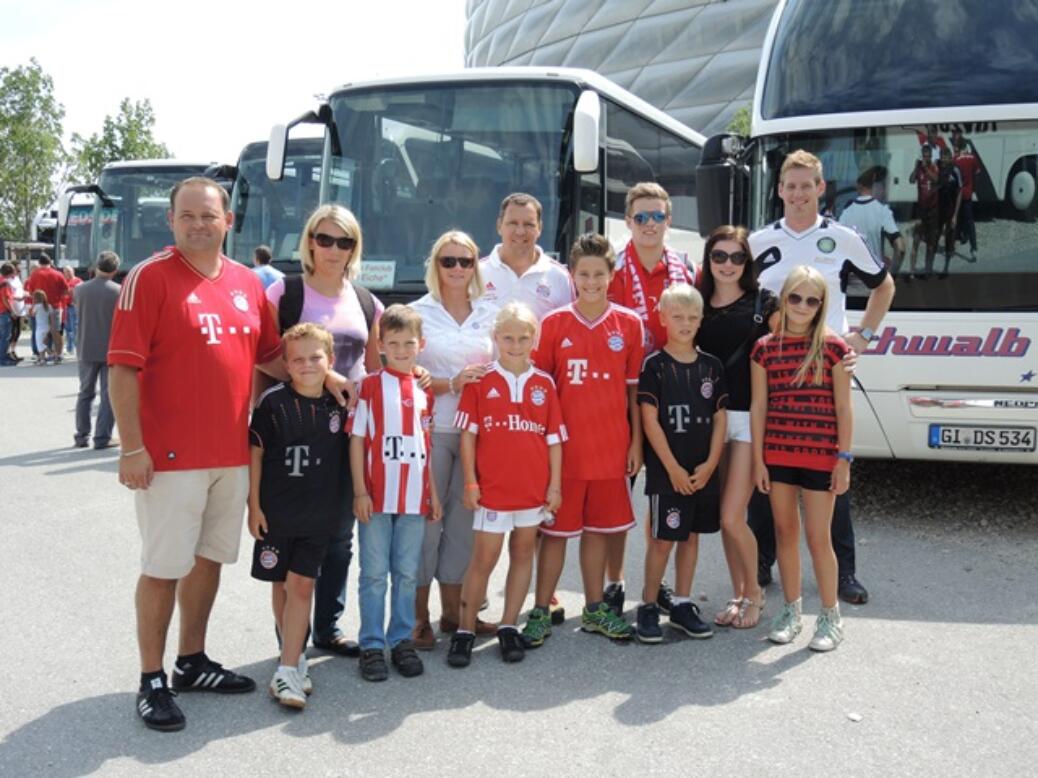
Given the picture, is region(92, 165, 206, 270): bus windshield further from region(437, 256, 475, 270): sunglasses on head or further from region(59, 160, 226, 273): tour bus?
region(437, 256, 475, 270): sunglasses on head

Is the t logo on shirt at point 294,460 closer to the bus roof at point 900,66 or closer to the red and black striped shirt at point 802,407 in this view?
the red and black striped shirt at point 802,407

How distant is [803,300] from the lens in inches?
187

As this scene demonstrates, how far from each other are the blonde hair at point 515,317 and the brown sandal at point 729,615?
5.52ft

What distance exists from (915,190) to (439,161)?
4246 mm

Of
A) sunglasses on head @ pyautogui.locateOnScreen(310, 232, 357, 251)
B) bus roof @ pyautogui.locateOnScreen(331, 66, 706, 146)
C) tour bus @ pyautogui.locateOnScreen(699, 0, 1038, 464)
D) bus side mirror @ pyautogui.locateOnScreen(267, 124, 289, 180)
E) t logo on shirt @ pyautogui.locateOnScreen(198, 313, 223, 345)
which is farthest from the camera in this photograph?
bus side mirror @ pyautogui.locateOnScreen(267, 124, 289, 180)

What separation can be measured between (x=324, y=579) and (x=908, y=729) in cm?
252

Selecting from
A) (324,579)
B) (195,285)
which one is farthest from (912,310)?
(195,285)

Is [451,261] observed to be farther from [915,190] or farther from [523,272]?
[915,190]

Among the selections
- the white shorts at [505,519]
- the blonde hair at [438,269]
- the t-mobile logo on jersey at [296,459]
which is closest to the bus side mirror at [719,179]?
the blonde hair at [438,269]

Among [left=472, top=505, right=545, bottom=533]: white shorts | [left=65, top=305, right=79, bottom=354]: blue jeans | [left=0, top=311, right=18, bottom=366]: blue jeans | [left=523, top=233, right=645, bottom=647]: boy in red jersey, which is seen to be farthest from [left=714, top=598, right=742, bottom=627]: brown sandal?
[left=65, top=305, right=79, bottom=354]: blue jeans

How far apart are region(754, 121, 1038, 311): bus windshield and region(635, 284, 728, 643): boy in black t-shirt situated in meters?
2.35

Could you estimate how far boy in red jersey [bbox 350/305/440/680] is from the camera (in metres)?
4.40

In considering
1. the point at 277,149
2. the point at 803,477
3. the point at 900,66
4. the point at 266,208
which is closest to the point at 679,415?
the point at 803,477

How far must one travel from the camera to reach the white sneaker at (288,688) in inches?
160
